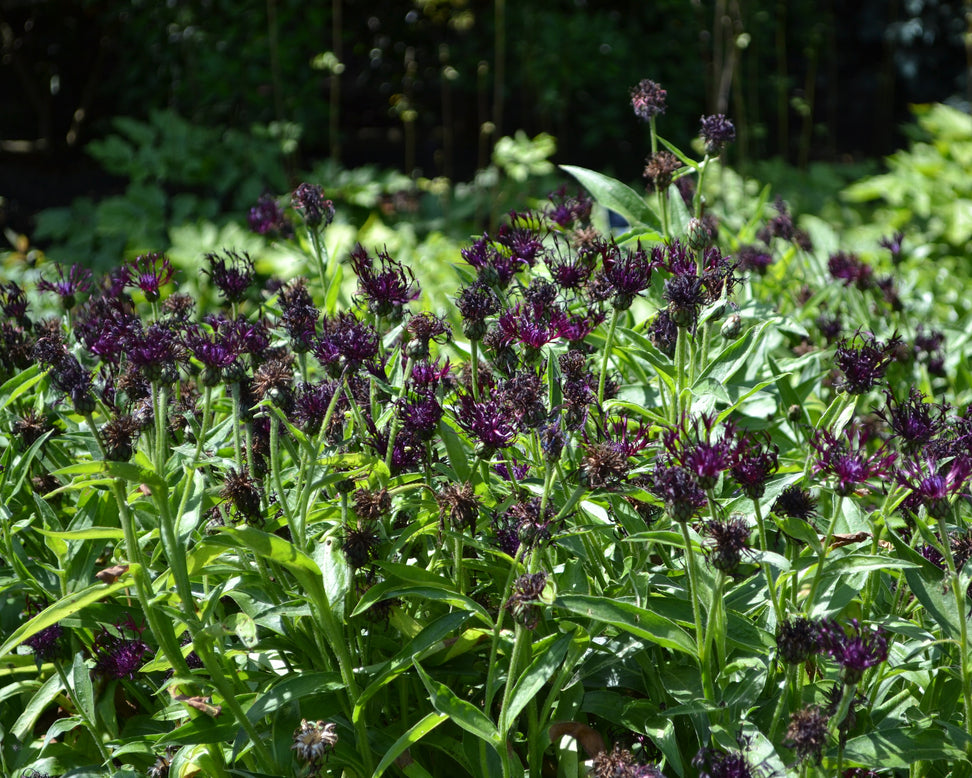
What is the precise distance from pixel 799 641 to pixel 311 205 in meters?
1.21

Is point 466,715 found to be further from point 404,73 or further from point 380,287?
point 404,73

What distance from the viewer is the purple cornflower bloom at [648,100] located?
1.99 meters

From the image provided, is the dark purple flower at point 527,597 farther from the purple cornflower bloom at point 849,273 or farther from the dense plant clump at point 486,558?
the purple cornflower bloom at point 849,273

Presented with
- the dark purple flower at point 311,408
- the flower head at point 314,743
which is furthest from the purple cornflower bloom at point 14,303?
the flower head at point 314,743

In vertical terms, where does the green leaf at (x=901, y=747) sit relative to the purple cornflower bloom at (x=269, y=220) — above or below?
below

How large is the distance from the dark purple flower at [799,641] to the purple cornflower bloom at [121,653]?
1.02 m

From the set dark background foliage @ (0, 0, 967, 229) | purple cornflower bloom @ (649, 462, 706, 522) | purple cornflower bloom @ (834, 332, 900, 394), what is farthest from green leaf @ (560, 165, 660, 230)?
dark background foliage @ (0, 0, 967, 229)

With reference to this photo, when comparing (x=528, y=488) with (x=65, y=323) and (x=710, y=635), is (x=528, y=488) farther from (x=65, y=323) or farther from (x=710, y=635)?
(x=65, y=323)

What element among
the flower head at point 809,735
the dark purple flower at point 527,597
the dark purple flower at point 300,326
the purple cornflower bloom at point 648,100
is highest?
the purple cornflower bloom at point 648,100

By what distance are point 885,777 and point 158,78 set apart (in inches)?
317

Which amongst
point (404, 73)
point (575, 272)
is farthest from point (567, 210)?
point (404, 73)

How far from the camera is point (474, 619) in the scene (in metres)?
1.63

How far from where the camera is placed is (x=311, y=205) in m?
1.93

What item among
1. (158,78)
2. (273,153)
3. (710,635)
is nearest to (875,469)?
(710,635)
